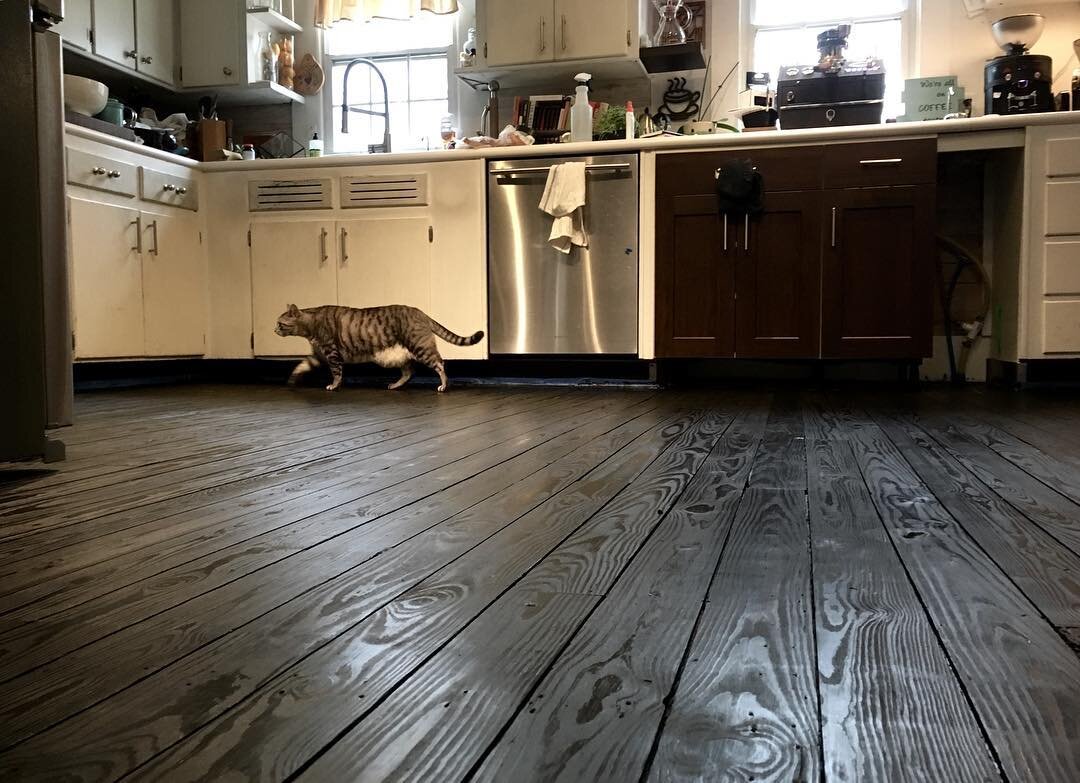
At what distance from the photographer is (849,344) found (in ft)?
12.8

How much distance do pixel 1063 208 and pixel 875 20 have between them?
5.40 feet

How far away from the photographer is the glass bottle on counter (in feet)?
16.9

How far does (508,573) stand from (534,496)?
48 cm

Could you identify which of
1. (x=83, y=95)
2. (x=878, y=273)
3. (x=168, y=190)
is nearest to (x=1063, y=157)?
(x=878, y=273)

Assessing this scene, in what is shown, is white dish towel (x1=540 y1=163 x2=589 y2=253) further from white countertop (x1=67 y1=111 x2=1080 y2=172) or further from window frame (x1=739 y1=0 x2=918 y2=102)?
window frame (x1=739 y1=0 x2=918 y2=102)

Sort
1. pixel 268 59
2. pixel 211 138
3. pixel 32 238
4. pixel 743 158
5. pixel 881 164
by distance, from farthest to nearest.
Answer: pixel 268 59, pixel 211 138, pixel 743 158, pixel 881 164, pixel 32 238

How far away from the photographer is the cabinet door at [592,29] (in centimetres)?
447

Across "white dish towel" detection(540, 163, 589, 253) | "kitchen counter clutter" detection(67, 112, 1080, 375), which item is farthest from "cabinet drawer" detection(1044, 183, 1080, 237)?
"white dish towel" detection(540, 163, 589, 253)

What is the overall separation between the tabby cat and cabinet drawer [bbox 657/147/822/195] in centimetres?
122

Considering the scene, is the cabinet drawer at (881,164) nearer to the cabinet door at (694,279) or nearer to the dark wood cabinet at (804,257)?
the dark wood cabinet at (804,257)

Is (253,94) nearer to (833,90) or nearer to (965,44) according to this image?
(833,90)

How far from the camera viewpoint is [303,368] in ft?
14.6

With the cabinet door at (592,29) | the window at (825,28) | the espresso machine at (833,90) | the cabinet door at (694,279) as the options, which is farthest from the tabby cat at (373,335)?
the window at (825,28)

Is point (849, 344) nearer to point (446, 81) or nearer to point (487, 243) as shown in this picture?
point (487, 243)
